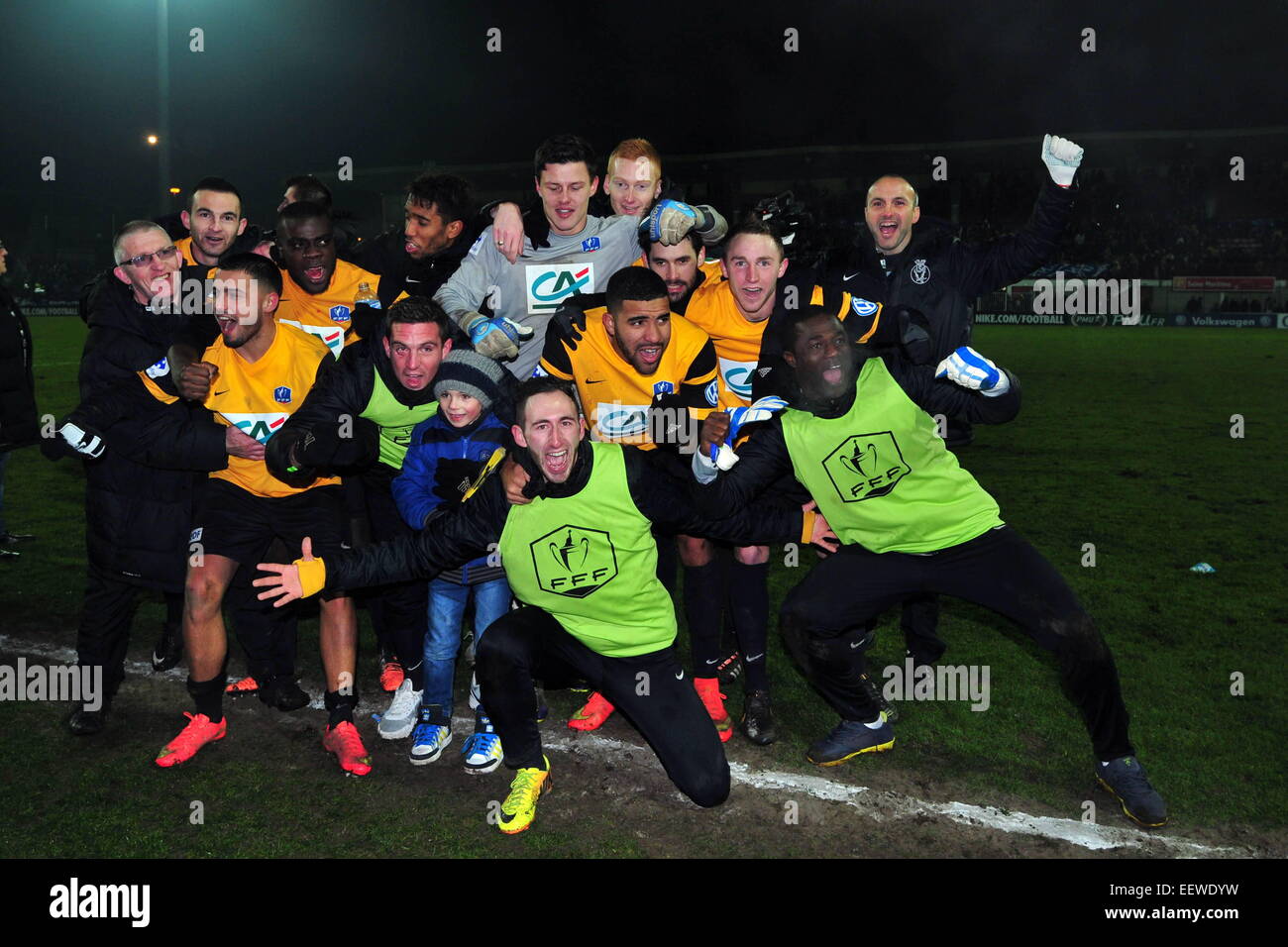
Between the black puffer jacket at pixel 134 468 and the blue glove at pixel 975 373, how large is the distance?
128 inches

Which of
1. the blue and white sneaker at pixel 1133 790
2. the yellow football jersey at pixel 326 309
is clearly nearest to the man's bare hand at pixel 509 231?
the yellow football jersey at pixel 326 309

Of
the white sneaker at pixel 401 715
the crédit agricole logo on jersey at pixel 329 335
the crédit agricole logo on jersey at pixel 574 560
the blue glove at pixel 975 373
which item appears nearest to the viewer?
the blue glove at pixel 975 373

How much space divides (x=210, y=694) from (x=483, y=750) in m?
1.32

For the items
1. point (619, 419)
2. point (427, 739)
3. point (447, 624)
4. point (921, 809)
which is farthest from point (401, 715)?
point (921, 809)

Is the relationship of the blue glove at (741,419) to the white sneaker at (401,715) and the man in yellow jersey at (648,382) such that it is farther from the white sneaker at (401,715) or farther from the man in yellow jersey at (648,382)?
the white sneaker at (401,715)

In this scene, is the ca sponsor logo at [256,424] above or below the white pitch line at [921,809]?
above

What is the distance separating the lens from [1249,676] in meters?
5.30

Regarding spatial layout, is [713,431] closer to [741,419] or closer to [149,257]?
[741,419]

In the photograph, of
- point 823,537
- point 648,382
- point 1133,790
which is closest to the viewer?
point 1133,790

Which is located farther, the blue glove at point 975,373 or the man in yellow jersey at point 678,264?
the man in yellow jersey at point 678,264

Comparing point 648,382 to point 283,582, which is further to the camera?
point 648,382

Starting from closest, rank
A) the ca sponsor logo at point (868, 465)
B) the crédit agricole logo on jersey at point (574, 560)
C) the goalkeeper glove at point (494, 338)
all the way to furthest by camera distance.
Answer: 1. the crédit agricole logo on jersey at point (574, 560)
2. the ca sponsor logo at point (868, 465)
3. the goalkeeper glove at point (494, 338)

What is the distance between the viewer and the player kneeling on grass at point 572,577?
13.1 feet

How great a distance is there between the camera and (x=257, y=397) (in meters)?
4.68
